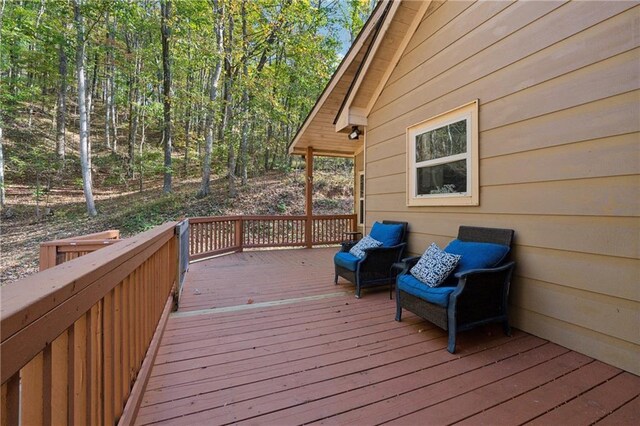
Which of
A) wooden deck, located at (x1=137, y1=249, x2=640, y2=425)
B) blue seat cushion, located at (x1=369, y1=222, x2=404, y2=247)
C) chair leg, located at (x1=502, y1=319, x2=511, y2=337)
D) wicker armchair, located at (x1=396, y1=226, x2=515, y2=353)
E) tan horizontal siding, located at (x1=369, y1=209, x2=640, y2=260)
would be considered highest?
tan horizontal siding, located at (x1=369, y1=209, x2=640, y2=260)

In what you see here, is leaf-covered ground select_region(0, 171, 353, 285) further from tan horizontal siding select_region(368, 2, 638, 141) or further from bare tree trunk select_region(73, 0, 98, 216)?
tan horizontal siding select_region(368, 2, 638, 141)

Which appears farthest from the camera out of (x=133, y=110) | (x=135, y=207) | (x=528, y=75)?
(x=133, y=110)

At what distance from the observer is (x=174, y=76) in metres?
12.7

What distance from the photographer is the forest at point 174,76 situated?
1002cm

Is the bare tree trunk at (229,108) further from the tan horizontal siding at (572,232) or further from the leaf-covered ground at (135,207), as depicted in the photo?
the tan horizontal siding at (572,232)

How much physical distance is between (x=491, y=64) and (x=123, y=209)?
39.2ft

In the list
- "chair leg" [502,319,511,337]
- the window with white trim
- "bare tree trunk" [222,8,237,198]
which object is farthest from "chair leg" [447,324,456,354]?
"bare tree trunk" [222,8,237,198]

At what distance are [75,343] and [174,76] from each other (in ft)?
47.6

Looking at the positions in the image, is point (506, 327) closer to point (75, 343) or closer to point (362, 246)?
point (362, 246)

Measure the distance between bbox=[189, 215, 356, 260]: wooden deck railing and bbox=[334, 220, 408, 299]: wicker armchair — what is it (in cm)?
347

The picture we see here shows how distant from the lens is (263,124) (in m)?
13.0

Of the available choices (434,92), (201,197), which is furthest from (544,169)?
(201,197)

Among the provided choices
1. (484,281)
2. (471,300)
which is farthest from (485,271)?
(471,300)

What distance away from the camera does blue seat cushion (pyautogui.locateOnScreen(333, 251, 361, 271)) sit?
3.68 m
